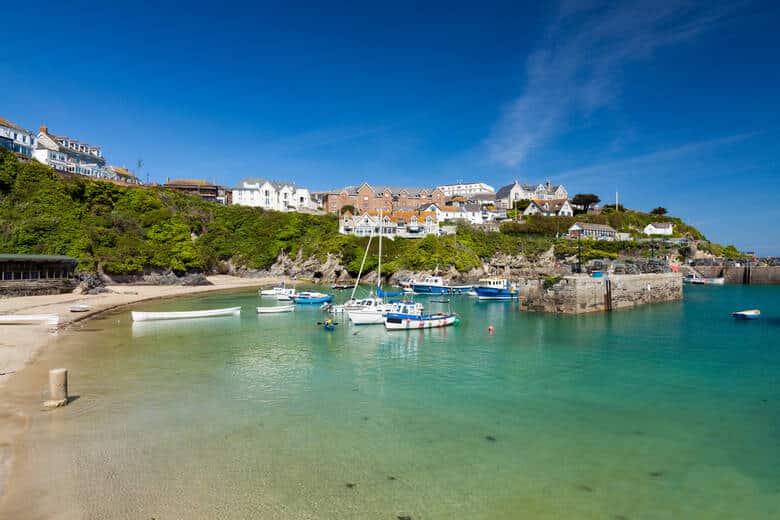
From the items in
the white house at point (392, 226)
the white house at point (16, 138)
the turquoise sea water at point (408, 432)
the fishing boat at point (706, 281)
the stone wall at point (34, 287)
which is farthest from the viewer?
the white house at point (392, 226)

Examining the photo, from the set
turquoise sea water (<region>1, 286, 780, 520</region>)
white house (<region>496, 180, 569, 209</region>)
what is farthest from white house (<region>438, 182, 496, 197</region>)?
turquoise sea water (<region>1, 286, 780, 520</region>)

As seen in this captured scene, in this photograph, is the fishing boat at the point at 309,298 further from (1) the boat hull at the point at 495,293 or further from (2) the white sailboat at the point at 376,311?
(1) the boat hull at the point at 495,293

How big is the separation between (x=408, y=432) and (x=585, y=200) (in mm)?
103240

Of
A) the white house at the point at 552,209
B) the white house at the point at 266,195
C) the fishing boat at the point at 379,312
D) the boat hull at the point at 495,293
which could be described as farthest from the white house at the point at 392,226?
the fishing boat at the point at 379,312

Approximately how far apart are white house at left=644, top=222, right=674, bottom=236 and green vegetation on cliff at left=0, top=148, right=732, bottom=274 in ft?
8.83

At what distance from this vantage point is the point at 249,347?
25688mm

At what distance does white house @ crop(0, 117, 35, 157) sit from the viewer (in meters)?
66.2

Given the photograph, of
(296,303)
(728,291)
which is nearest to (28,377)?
(296,303)

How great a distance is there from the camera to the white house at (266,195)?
93875 millimetres

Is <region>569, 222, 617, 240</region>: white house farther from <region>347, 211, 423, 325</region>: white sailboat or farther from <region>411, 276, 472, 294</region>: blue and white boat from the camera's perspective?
<region>347, 211, 423, 325</region>: white sailboat

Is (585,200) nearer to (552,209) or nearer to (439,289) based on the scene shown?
(552,209)

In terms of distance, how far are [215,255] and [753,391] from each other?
7401cm

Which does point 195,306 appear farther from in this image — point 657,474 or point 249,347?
point 657,474

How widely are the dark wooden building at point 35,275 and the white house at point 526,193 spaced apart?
85.1 meters
